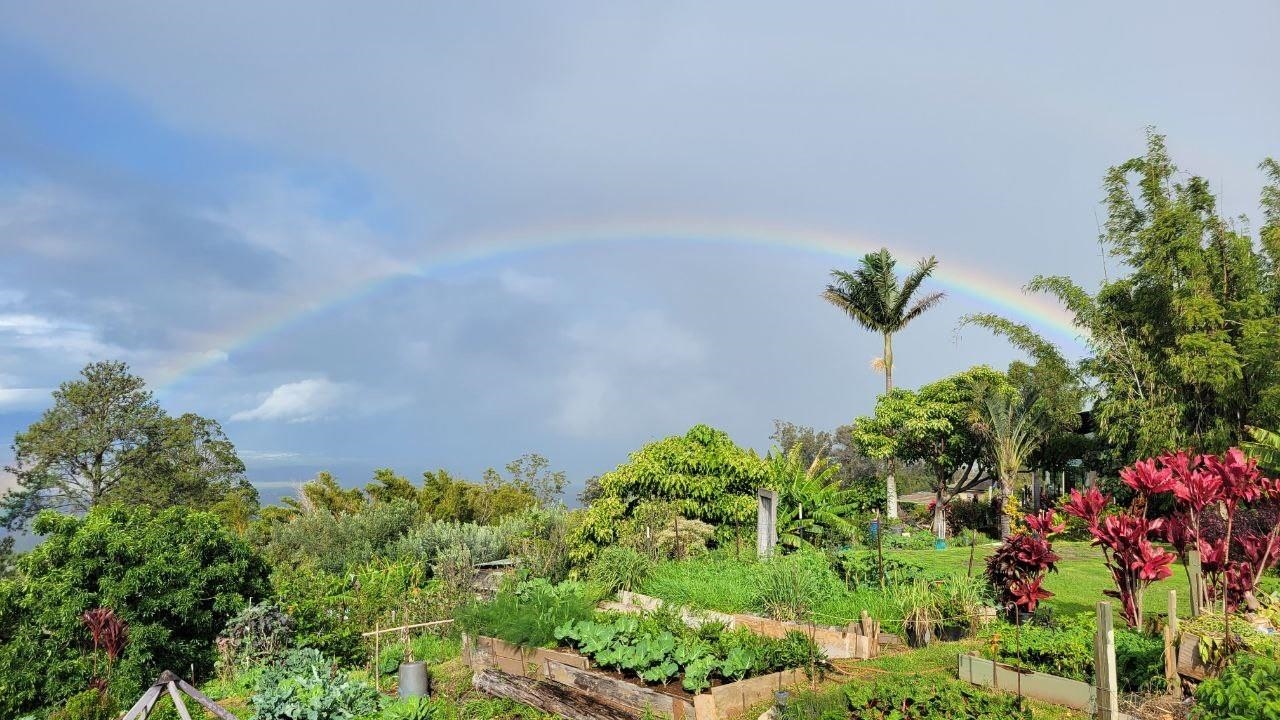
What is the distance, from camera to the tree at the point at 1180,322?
1656cm

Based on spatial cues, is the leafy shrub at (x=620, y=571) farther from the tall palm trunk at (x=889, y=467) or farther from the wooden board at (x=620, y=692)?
the tall palm trunk at (x=889, y=467)

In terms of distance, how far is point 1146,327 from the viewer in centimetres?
1867

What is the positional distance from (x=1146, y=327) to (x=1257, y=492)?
1461 centimetres

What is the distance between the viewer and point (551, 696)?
6.83 metres

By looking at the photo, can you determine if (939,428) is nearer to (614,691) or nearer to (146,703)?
(614,691)

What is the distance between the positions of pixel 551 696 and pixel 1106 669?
4545mm

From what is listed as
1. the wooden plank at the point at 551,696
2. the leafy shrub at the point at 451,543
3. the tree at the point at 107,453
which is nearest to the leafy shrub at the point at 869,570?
the wooden plank at the point at 551,696

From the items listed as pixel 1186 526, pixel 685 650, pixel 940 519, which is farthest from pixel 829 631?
pixel 940 519

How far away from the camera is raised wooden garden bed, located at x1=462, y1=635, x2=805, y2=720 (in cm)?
624

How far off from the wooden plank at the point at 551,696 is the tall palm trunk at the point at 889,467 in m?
20.3

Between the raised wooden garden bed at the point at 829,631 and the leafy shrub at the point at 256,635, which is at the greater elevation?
the raised wooden garden bed at the point at 829,631

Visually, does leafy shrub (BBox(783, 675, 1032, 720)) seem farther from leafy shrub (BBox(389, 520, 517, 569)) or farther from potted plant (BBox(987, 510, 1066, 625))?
leafy shrub (BBox(389, 520, 517, 569))

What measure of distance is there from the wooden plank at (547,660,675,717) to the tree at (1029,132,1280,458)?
15818 mm

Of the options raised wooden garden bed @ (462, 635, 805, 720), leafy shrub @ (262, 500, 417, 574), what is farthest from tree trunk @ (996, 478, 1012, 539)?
raised wooden garden bed @ (462, 635, 805, 720)
